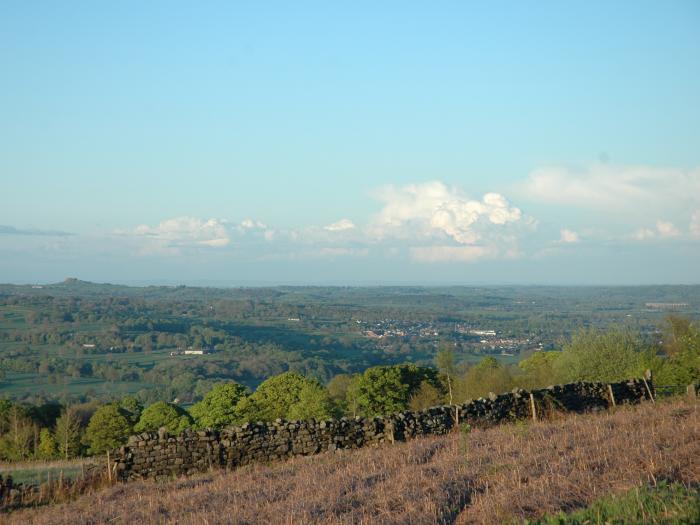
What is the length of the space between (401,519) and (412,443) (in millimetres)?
8041

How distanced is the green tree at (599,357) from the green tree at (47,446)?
37721 mm

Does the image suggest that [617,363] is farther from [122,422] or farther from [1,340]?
[1,340]

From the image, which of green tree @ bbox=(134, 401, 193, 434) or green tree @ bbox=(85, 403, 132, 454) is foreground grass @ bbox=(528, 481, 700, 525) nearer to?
green tree @ bbox=(134, 401, 193, 434)

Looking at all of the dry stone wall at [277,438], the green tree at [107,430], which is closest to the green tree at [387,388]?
the green tree at [107,430]

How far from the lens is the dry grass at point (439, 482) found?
9.48m

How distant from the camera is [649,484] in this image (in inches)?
366

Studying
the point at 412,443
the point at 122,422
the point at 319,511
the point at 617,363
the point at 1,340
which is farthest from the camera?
the point at 1,340

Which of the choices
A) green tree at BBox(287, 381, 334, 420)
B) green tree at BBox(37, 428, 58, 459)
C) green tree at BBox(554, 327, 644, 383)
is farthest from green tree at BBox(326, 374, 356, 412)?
green tree at BBox(37, 428, 58, 459)

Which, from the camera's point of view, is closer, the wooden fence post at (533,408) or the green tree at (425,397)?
the wooden fence post at (533,408)

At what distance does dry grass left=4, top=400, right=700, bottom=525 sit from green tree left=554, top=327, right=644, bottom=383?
→ 1093 inches

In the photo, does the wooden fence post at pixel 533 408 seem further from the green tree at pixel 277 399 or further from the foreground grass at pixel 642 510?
the green tree at pixel 277 399

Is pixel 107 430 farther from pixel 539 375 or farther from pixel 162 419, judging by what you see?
pixel 539 375

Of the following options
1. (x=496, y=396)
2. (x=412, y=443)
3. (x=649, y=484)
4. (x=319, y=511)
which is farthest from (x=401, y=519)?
(x=496, y=396)

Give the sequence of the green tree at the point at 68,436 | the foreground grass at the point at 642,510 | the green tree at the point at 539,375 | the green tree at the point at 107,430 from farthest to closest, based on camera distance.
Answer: the green tree at the point at 107,430 < the green tree at the point at 68,436 < the green tree at the point at 539,375 < the foreground grass at the point at 642,510
